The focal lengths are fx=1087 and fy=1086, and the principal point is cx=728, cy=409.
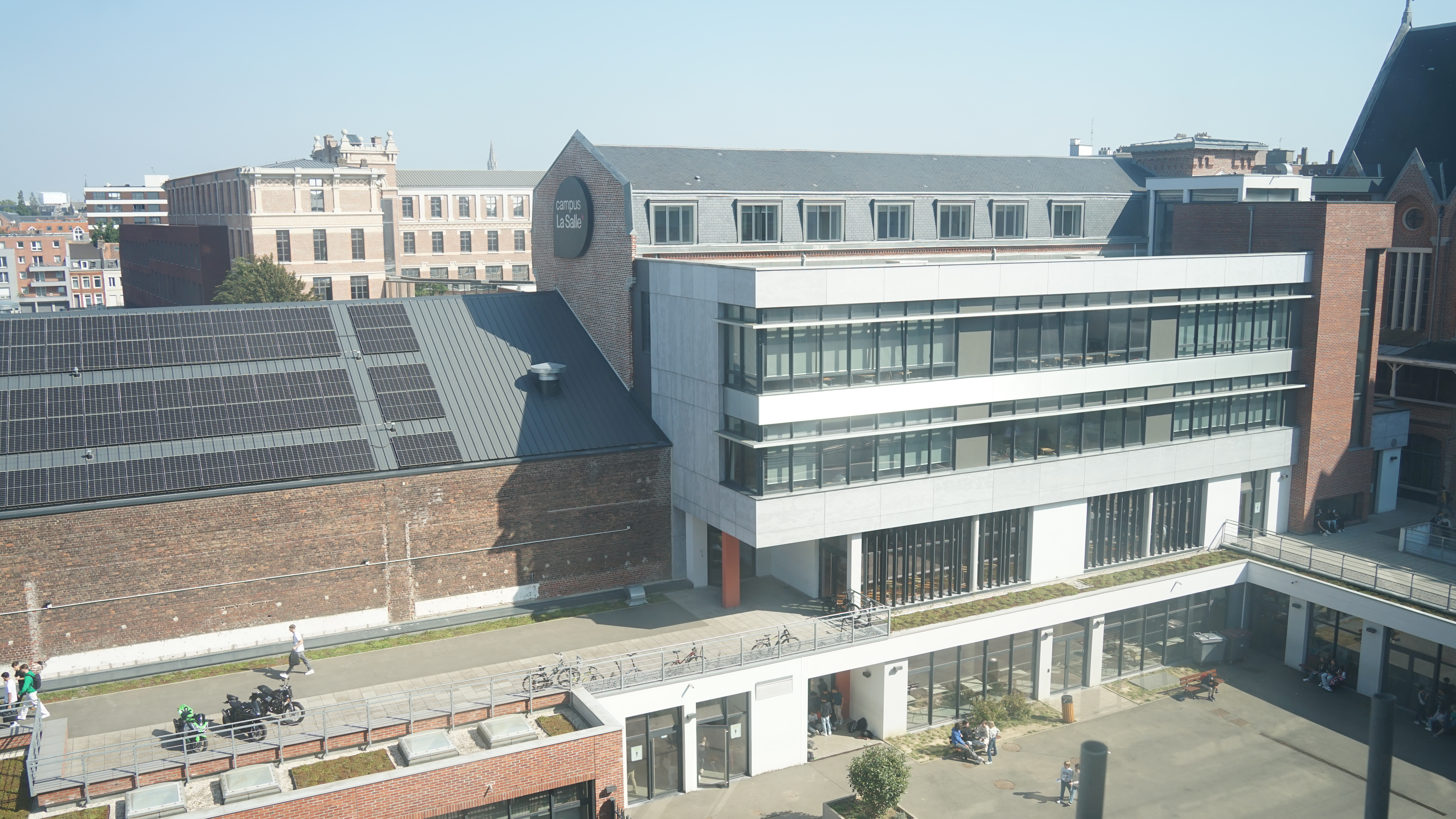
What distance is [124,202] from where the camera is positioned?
18100cm

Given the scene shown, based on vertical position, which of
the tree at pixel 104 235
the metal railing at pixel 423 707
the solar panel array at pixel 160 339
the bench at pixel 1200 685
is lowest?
the bench at pixel 1200 685

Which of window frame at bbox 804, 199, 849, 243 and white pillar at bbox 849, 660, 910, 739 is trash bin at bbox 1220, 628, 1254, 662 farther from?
window frame at bbox 804, 199, 849, 243

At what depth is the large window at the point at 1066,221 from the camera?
4747 centimetres

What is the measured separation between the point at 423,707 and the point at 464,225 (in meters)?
84.0

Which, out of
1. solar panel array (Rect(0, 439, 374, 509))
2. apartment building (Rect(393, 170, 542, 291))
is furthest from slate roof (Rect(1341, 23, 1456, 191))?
apartment building (Rect(393, 170, 542, 291))

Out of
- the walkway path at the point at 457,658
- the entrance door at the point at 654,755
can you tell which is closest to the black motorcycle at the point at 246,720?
the walkway path at the point at 457,658

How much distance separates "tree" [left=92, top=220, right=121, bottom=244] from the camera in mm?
155125

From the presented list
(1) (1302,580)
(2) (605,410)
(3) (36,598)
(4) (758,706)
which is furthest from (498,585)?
(1) (1302,580)

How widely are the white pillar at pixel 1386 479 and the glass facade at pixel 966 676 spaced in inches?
793

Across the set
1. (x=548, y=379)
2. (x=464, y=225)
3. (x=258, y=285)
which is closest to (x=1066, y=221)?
(x=548, y=379)

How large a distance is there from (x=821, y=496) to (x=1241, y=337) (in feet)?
60.5

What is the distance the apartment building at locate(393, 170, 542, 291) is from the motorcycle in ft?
257

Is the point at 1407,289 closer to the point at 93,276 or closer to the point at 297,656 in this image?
the point at 297,656

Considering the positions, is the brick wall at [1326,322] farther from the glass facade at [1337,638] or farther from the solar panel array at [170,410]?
the solar panel array at [170,410]
